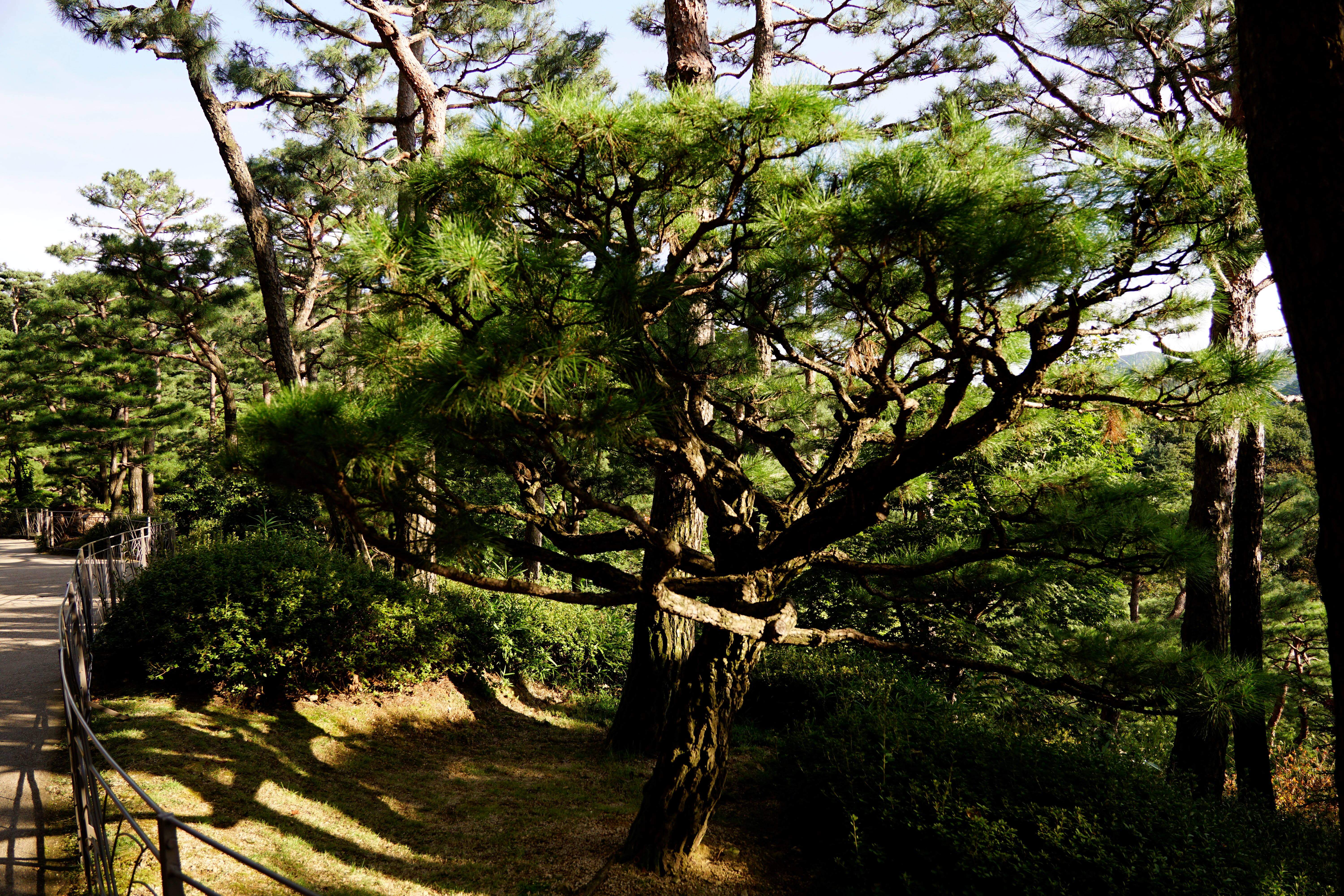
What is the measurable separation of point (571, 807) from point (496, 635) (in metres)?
3.01

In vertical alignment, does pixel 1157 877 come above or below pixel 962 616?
below

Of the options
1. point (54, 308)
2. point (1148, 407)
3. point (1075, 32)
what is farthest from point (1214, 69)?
point (54, 308)

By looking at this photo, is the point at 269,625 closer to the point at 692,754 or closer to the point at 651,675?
the point at 651,675

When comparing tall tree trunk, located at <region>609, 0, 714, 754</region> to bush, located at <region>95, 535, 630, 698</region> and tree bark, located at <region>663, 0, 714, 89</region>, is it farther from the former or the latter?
bush, located at <region>95, 535, 630, 698</region>

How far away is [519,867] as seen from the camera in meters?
3.87

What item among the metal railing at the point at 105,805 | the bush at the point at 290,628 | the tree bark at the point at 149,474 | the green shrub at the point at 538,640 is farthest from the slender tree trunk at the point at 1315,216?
the tree bark at the point at 149,474

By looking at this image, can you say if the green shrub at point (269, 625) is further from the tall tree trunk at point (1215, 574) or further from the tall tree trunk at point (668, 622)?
the tall tree trunk at point (1215, 574)

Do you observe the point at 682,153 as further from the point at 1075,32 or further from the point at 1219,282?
the point at 1075,32

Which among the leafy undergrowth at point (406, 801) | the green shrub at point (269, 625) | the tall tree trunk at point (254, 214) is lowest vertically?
the leafy undergrowth at point (406, 801)

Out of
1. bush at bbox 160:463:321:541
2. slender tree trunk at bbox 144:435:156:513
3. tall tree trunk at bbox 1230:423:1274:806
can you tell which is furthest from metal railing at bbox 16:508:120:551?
tall tree trunk at bbox 1230:423:1274:806

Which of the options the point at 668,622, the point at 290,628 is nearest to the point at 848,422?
the point at 668,622

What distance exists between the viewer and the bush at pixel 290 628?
542 centimetres

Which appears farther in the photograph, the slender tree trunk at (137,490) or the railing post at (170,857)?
the slender tree trunk at (137,490)

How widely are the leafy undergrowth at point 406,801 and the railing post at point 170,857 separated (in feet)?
6.46
